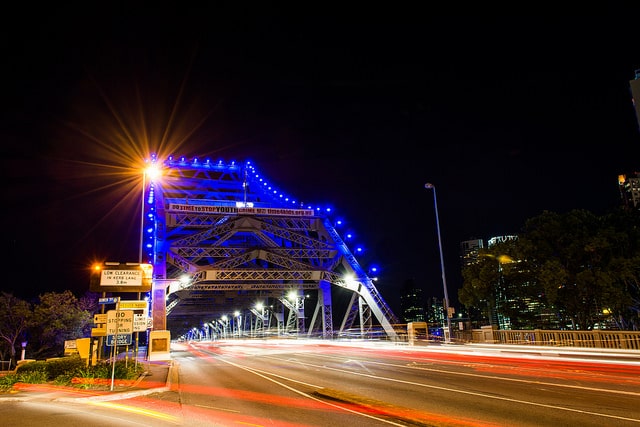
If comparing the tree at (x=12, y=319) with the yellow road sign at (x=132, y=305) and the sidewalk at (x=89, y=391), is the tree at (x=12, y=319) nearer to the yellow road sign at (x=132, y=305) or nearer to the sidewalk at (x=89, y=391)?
the yellow road sign at (x=132, y=305)

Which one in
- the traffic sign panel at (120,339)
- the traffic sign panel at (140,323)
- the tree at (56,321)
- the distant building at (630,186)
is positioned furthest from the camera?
the distant building at (630,186)

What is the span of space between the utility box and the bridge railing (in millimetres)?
20137

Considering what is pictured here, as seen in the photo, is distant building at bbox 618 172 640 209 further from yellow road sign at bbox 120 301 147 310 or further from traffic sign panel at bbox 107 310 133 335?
traffic sign panel at bbox 107 310 133 335

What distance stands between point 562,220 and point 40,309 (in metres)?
50.3

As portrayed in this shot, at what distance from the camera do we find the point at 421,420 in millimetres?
8531

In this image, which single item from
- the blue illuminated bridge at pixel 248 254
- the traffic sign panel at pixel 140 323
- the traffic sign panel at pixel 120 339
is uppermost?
the blue illuminated bridge at pixel 248 254

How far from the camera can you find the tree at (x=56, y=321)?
163 feet

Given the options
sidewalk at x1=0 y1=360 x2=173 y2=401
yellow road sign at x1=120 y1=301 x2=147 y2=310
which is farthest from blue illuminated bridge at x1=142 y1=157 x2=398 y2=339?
sidewalk at x1=0 y1=360 x2=173 y2=401

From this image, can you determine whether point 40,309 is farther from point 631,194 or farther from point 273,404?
point 631,194

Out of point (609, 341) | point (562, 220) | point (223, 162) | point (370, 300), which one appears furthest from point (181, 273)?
point (609, 341)

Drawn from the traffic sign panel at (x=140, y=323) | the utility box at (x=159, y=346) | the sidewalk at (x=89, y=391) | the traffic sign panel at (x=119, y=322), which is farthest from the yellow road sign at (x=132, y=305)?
the utility box at (x=159, y=346)

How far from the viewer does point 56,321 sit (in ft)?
162

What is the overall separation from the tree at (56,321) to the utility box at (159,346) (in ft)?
75.9

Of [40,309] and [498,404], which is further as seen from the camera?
[40,309]
